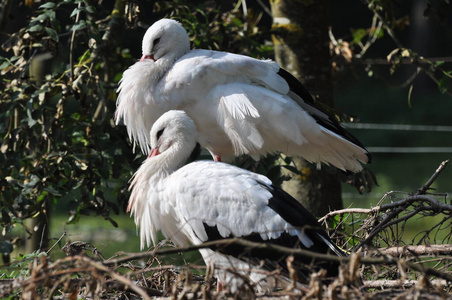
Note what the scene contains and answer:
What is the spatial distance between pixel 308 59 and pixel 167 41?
2.66ft

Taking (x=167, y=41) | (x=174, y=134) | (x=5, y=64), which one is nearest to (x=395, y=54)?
(x=167, y=41)

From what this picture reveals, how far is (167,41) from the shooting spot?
12.4 feet

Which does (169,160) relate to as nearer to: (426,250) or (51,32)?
(51,32)

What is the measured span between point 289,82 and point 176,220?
0.97m

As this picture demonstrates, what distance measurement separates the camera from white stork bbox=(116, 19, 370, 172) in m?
3.50

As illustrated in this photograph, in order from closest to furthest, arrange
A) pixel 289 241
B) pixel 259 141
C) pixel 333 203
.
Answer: pixel 289 241, pixel 259 141, pixel 333 203

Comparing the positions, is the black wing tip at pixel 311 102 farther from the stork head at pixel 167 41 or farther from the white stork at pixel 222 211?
the white stork at pixel 222 211

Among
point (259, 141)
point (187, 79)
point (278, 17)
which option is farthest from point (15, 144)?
point (278, 17)

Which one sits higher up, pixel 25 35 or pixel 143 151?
pixel 25 35

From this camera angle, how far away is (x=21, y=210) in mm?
3551

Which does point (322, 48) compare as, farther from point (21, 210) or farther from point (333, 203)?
point (21, 210)

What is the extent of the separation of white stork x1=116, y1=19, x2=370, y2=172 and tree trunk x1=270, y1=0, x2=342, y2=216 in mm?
395

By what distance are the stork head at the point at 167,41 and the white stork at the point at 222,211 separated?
0.82m

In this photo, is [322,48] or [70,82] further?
[322,48]
